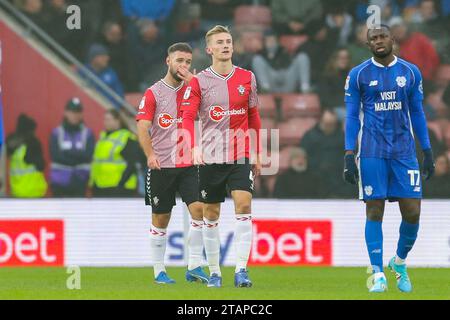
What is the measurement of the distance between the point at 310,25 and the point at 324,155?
2252mm

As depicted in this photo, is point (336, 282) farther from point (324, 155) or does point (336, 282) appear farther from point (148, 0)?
point (148, 0)

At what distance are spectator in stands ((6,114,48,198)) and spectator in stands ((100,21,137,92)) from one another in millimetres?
1507

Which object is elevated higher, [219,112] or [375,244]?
[219,112]

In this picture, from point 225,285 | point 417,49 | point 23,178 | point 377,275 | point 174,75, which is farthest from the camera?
point 417,49

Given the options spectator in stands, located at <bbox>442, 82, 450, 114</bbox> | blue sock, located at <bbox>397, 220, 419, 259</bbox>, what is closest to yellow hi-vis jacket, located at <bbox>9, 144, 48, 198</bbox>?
spectator in stands, located at <bbox>442, 82, 450, 114</bbox>

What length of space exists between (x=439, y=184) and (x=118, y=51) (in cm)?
498

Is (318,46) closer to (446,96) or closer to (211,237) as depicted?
(446,96)

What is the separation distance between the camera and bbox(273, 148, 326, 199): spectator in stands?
15.5 meters

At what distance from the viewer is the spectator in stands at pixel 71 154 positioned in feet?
51.3

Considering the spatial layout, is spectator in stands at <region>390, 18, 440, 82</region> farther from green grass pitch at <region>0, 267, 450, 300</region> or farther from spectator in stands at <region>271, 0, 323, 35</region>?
green grass pitch at <region>0, 267, 450, 300</region>

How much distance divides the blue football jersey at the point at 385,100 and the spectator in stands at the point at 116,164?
651cm

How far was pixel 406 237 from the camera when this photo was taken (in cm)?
967

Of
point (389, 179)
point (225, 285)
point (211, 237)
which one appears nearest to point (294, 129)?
point (211, 237)

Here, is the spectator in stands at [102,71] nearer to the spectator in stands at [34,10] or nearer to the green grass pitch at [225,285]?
the spectator in stands at [34,10]
